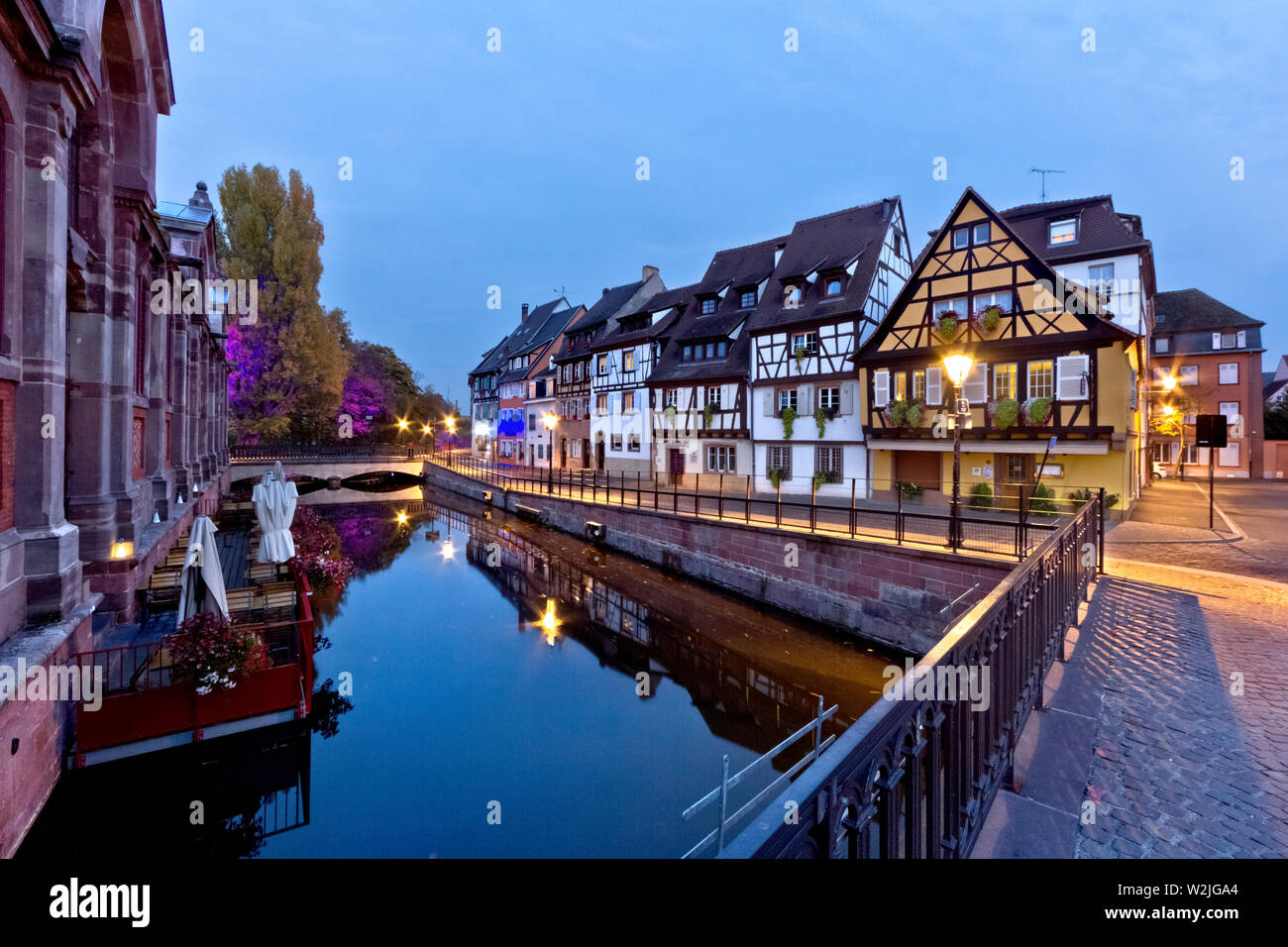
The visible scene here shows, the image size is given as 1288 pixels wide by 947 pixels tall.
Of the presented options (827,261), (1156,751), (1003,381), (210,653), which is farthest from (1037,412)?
(210,653)

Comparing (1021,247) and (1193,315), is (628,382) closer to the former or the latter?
(1021,247)

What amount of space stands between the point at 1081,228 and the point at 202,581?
86.3ft

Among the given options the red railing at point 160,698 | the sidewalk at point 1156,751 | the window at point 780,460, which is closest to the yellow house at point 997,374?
the window at point 780,460

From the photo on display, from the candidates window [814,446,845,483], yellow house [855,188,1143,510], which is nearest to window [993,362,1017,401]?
yellow house [855,188,1143,510]

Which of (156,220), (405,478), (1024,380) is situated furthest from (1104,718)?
(405,478)

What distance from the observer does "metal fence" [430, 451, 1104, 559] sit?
39.0 ft

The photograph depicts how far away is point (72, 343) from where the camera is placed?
315 inches

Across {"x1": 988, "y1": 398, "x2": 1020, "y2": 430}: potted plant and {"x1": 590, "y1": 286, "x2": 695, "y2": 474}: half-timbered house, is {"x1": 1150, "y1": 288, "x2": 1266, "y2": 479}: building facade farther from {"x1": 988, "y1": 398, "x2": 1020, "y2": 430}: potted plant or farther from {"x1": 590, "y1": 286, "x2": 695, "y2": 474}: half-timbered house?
{"x1": 590, "y1": 286, "x2": 695, "y2": 474}: half-timbered house

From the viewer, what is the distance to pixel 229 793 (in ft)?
22.7

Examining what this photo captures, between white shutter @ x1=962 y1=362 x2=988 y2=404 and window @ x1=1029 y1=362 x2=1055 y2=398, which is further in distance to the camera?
white shutter @ x1=962 y1=362 x2=988 y2=404

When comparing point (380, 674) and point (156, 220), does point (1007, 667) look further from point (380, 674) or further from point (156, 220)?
point (156, 220)

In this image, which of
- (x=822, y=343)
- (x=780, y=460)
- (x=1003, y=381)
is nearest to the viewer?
(x=1003, y=381)

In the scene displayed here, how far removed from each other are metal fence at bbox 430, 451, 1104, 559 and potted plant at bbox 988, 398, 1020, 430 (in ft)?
6.92
